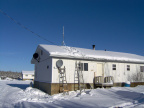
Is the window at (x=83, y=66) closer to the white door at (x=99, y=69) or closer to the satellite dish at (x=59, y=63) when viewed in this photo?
the white door at (x=99, y=69)

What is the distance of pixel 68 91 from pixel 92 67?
3751 millimetres

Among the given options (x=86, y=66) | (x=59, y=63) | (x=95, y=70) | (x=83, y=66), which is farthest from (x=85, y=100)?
(x=95, y=70)

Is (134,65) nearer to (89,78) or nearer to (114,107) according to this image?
(89,78)

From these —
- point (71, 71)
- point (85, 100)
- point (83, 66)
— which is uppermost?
point (83, 66)

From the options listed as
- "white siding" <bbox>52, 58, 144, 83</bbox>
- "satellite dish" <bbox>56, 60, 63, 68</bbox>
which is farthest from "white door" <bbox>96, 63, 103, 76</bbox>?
"satellite dish" <bbox>56, 60, 63, 68</bbox>

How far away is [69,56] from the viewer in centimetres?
1512

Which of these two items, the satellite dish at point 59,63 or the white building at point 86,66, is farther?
the white building at point 86,66

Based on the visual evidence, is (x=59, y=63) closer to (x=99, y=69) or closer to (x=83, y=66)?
(x=83, y=66)

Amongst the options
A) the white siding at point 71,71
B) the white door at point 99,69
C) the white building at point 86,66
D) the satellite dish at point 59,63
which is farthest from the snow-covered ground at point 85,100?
the white door at point 99,69

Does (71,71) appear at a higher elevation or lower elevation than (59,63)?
lower

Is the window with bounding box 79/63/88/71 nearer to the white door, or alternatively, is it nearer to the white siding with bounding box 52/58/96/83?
the white siding with bounding box 52/58/96/83

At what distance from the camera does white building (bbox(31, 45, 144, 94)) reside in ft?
48.2

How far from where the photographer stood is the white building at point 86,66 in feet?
48.2

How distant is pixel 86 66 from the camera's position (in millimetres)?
16141
